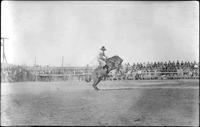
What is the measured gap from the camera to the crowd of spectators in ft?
23.7

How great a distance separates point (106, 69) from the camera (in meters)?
7.93

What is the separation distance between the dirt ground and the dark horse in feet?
0.53

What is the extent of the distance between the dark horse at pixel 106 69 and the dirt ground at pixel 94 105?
6.4 inches

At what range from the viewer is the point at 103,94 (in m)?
7.66

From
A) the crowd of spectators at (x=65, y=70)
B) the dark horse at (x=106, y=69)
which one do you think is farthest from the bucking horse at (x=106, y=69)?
the crowd of spectators at (x=65, y=70)

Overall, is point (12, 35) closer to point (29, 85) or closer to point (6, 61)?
point (6, 61)

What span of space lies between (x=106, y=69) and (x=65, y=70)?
3.08 ft

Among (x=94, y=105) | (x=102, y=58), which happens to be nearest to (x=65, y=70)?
(x=102, y=58)

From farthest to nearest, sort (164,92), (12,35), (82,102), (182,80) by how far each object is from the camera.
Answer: (182,80) → (164,92) → (82,102) → (12,35)

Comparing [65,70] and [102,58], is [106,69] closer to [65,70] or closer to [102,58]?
[102,58]

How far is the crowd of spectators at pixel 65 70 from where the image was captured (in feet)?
23.7

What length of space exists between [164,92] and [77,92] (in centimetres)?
184

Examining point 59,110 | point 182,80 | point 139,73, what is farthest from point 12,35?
point 182,80

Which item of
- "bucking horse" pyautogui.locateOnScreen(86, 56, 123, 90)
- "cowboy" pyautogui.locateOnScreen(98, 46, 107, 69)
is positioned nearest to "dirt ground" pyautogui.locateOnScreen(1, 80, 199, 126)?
"bucking horse" pyautogui.locateOnScreen(86, 56, 123, 90)
